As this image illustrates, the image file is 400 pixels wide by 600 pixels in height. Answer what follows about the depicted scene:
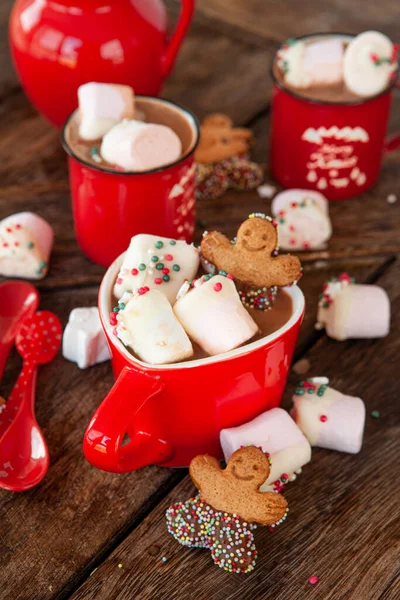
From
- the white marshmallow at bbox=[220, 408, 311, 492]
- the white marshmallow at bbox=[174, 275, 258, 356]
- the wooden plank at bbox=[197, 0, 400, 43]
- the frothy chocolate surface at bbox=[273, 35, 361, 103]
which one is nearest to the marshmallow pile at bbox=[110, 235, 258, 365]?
the white marshmallow at bbox=[174, 275, 258, 356]

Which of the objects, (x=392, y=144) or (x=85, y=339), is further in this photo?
(x=392, y=144)

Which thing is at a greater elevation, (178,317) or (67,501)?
(178,317)

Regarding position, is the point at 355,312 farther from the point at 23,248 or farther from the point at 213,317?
the point at 23,248

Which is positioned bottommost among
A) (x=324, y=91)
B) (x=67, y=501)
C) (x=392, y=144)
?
(x=67, y=501)

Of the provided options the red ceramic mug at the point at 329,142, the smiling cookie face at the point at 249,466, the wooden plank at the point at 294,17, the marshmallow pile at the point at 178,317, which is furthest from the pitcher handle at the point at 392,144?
the smiling cookie face at the point at 249,466

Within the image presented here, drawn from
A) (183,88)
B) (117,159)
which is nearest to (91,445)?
(117,159)

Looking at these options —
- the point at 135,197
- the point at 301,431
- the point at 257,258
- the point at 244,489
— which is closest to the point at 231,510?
the point at 244,489
